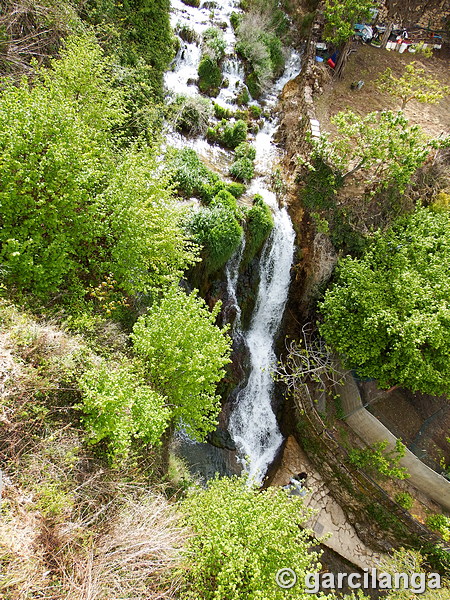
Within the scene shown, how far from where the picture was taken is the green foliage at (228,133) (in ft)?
56.1

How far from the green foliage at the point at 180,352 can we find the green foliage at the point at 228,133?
1098 cm

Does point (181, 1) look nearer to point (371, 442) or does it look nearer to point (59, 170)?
point (59, 170)

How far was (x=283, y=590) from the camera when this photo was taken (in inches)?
269

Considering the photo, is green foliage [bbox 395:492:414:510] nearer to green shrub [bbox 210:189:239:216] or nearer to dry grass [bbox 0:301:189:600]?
dry grass [bbox 0:301:189:600]

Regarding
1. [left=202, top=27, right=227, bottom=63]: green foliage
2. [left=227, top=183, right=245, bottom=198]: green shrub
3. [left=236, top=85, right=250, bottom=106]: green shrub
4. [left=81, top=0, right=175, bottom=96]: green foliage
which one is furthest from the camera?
[left=236, top=85, right=250, bottom=106]: green shrub

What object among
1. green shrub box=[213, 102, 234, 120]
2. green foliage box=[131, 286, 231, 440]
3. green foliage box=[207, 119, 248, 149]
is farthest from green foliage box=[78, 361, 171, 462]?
green shrub box=[213, 102, 234, 120]

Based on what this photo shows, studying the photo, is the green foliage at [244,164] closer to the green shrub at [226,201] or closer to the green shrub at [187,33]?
the green shrub at [226,201]

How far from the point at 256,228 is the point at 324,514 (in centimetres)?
1159

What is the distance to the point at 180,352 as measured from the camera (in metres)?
8.74

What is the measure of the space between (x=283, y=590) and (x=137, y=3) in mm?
20781

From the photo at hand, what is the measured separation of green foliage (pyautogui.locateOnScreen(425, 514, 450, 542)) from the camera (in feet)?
40.2

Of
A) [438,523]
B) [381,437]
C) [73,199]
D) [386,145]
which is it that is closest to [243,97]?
[386,145]

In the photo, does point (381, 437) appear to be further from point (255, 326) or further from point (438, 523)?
point (255, 326)

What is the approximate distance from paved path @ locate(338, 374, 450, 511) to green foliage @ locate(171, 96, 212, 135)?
43.3 ft
